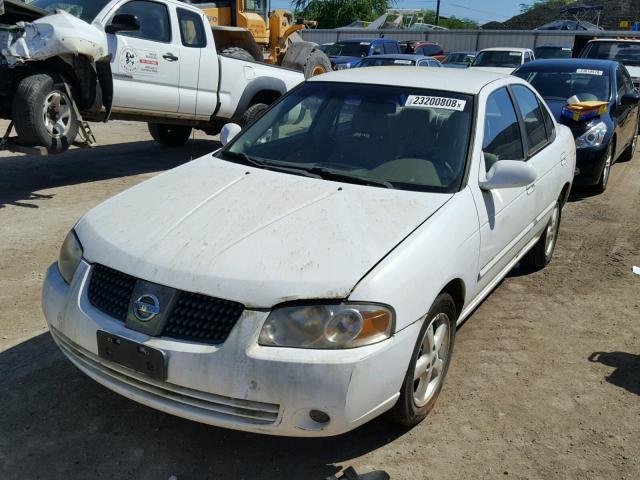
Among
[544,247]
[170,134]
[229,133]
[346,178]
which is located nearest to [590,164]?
[544,247]

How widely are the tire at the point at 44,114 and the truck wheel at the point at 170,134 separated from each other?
141 inches

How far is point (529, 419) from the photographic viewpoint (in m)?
3.32

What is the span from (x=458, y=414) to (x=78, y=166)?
705cm

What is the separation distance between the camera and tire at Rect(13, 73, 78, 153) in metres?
6.45

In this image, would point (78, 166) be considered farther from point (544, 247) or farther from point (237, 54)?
point (544, 247)

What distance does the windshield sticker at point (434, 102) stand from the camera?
3.86 metres

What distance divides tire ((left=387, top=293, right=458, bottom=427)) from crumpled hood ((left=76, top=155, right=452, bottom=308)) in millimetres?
434

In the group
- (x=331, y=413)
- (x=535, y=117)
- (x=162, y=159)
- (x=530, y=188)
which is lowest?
(x=162, y=159)

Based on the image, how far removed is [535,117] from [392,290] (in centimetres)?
280

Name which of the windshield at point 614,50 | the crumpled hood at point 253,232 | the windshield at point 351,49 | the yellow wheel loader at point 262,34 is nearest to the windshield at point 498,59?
the windshield at point 614,50

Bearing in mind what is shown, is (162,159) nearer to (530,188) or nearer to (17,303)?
(17,303)

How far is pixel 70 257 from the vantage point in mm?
3170

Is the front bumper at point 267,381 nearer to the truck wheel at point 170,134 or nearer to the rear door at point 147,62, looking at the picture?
the rear door at point 147,62

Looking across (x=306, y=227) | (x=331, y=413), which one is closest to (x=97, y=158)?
(x=306, y=227)
